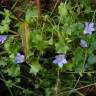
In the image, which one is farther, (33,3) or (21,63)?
(33,3)

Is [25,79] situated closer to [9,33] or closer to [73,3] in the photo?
[9,33]

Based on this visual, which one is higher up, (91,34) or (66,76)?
(91,34)

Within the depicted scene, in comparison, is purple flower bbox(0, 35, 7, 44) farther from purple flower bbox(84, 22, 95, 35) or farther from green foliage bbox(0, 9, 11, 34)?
purple flower bbox(84, 22, 95, 35)

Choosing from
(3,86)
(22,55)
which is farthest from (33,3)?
(3,86)

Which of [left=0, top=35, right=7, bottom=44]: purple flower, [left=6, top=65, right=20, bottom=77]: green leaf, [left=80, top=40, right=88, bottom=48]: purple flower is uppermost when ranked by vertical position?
[left=0, top=35, right=7, bottom=44]: purple flower

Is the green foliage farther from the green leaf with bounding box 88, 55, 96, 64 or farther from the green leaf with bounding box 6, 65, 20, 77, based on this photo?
the green leaf with bounding box 88, 55, 96, 64

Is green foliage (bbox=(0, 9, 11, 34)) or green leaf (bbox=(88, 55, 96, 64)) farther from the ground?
green foliage (bbox=(0, 9, 11, 34))

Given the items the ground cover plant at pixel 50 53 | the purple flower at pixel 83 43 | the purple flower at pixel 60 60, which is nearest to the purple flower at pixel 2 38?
the ground cover plant at pixel 50 53

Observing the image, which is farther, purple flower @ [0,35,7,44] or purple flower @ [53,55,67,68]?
purple flower @ [0,35,7,44]

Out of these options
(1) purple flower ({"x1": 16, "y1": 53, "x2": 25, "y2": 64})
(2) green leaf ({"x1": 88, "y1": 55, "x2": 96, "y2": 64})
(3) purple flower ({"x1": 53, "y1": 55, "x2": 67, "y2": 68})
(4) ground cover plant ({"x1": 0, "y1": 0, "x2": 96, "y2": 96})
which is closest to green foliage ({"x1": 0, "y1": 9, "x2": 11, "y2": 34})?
(4) ground cover plant ({"x1": 0, "y1": 0, "x2": 96, "y2": 96})
